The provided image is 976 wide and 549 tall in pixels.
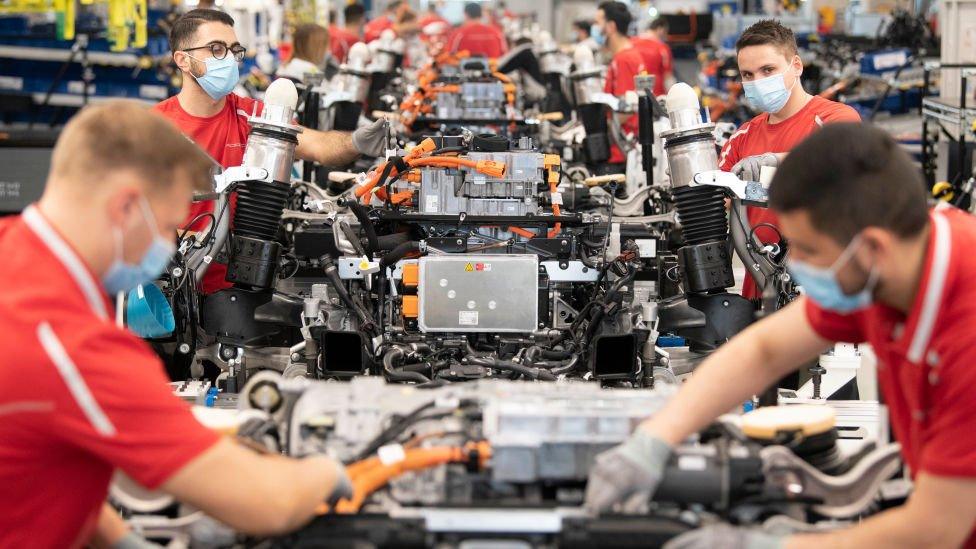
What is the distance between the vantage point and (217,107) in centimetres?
589

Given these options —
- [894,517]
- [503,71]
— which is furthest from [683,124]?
[503,71]

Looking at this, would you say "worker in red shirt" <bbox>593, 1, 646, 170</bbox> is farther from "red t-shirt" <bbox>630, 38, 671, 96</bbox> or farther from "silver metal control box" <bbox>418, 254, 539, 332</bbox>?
"silver metal control box" <bbox>418, 254, 539, 332</bbox>

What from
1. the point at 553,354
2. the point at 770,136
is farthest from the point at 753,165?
the point at 553,354

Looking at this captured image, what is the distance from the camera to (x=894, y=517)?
2320mm

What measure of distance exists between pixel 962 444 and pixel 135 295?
3.24 m

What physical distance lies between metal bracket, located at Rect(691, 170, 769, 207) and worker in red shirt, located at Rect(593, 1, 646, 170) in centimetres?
477

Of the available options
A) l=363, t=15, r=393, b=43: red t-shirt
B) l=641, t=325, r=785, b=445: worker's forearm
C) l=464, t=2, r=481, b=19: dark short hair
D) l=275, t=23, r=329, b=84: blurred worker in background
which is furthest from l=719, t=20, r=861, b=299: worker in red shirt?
l=464, t=2, r=481, b=19: dark short hair

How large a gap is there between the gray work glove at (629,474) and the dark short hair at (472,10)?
17.5 m

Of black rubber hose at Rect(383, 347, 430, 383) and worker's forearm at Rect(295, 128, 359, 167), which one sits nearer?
black rubber hose at Rect(383, 347, 430, 383)

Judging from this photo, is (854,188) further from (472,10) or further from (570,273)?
(472,10)

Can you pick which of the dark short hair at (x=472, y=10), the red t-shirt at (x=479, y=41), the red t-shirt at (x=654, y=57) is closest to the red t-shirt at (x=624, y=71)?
the red t-shirt at (x=654, y=57)

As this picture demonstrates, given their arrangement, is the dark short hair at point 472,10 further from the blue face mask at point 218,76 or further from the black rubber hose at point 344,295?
the black rubber hose at point 344,295

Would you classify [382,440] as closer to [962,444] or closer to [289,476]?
[289,476]

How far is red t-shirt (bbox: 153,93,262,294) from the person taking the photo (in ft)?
18.9
